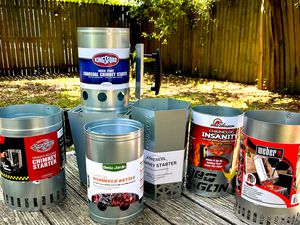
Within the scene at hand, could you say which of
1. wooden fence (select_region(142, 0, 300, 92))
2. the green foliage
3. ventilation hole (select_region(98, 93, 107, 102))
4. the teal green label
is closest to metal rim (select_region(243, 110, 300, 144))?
the teal green label

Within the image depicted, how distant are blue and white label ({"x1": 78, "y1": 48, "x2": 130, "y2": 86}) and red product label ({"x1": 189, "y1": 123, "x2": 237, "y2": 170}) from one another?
0.30 metres

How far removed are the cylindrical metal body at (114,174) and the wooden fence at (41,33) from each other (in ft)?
16.9

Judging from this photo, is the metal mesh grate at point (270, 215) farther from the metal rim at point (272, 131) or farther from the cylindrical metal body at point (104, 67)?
the cylindrical metal body at point (104, 67)

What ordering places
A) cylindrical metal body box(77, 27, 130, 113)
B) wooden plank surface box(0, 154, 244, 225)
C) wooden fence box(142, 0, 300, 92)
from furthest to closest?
wooden fence box(142, 0, 300, 92)
cylindrical metal body box(77, 27, 130, 113)
wooden plank surface box(0, 154, 244, 225)

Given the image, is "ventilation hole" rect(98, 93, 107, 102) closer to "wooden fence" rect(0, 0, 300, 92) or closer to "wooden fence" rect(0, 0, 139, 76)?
"wooden fence" rect(0, 0, 300, 92)

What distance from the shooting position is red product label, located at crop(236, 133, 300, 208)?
73 cm

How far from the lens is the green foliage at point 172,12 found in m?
4.80

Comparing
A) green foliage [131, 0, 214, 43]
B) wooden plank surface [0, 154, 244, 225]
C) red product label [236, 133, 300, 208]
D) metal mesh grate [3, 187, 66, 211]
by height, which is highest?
green foliage [131, 0, 214, 43]

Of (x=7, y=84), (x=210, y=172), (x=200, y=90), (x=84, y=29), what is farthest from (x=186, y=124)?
(x=7, y=84)

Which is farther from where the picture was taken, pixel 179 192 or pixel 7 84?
pixel 7 84

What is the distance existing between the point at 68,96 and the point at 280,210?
3.14 m

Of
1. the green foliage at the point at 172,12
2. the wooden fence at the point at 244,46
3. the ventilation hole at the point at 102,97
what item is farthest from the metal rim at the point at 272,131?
the green foliage at the point at 172,12

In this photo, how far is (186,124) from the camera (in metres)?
0.89

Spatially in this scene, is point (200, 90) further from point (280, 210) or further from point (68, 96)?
point (280, 210)
